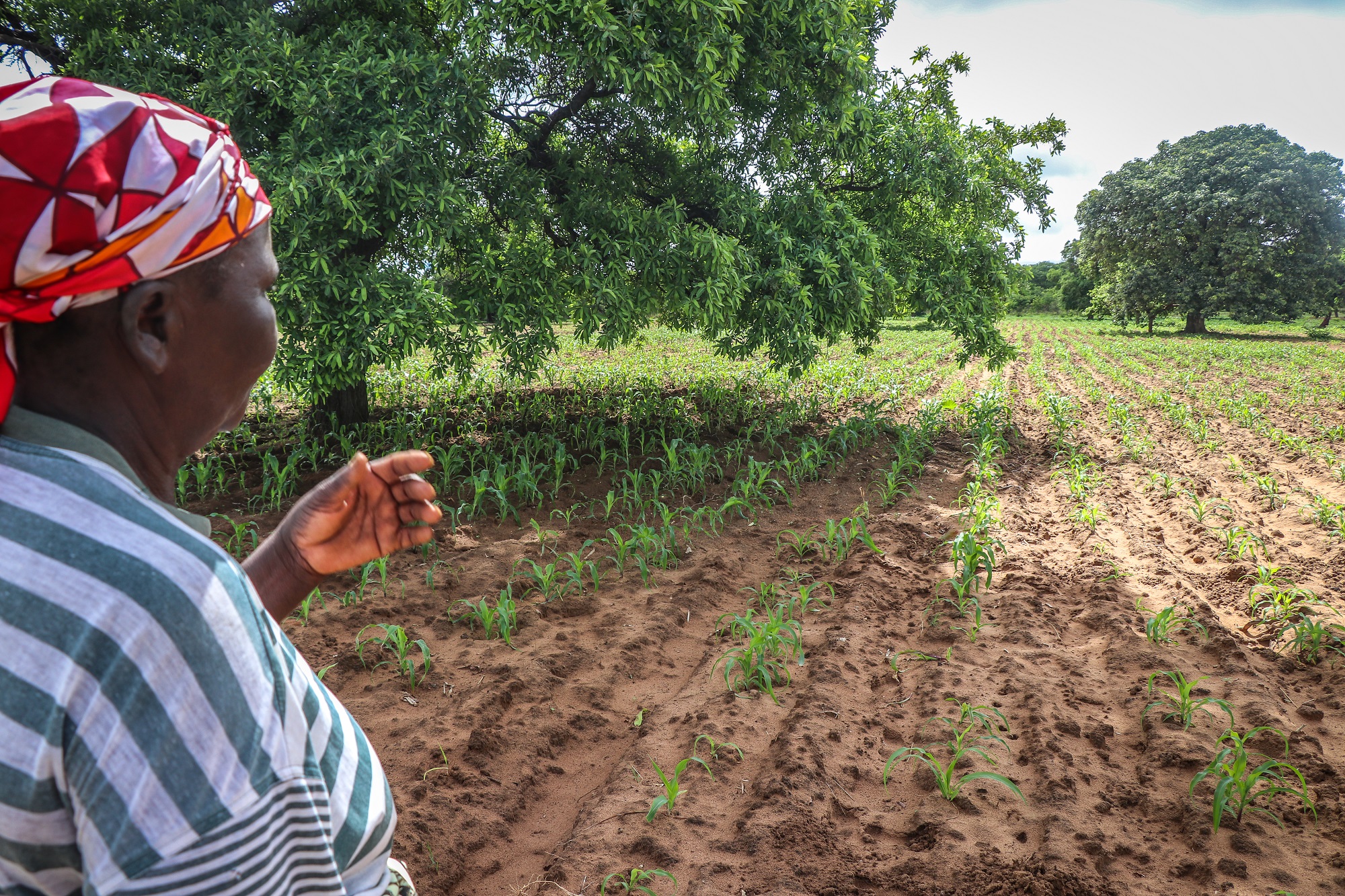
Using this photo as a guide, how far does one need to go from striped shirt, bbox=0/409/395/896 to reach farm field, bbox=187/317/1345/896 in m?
1.66

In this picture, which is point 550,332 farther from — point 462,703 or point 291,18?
point 462,703

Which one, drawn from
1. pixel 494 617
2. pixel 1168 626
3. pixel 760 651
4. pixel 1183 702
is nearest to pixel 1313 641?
pixel 1168 626

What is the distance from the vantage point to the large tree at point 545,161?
5020 mm

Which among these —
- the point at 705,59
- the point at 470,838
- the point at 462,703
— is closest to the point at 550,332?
the point at 705,59

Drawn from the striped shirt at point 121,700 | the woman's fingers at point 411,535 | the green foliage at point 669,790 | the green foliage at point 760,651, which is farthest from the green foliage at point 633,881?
the striped shirt at point 121,700

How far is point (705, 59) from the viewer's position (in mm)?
5145

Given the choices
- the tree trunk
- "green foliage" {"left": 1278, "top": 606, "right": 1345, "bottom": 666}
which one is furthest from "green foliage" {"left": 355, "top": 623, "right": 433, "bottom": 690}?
the tree trunk

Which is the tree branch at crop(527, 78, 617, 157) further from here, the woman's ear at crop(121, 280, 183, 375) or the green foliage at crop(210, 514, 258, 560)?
the woman's ear at crop(121, 280, 183, 375)

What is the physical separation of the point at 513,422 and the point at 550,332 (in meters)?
2.32

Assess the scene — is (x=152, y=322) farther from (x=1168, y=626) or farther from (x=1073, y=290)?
(x=1073, y=290)

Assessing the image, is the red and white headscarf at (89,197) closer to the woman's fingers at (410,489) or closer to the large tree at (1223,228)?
the woman's fingers at (410,489)

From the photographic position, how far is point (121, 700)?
69 centimetres

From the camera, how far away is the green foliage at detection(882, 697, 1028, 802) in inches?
99.7

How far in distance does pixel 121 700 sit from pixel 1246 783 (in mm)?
3075
